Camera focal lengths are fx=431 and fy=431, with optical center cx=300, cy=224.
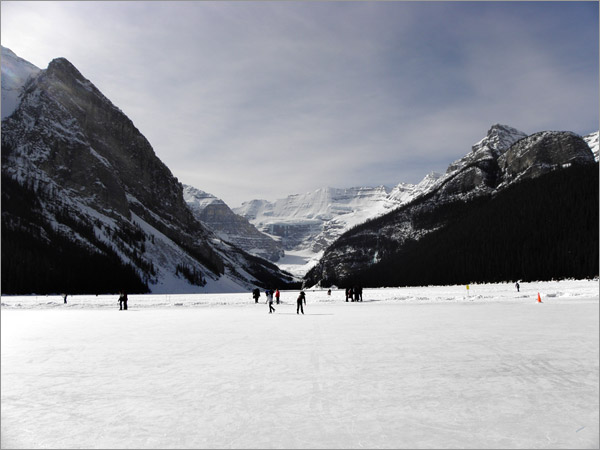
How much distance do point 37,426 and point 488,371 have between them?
9.94 meters

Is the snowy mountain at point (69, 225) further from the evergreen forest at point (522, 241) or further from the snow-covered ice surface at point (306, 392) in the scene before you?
the snow-covered ice surface at point (306, 392)

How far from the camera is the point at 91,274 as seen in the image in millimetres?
123000

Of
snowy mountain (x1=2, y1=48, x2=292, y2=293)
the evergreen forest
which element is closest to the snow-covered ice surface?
the evergreen forest

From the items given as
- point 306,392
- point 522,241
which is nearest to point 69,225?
point 522,241

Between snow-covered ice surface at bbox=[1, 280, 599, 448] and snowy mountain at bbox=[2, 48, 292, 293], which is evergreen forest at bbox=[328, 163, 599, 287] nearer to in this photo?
snowy mountain at bbox=[2, 48, 292, 293]

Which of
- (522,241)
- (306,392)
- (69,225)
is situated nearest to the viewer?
(306,392)

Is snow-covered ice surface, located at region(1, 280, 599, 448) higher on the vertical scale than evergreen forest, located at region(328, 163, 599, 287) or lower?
lower

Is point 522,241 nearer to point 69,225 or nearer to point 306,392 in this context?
point 306,392

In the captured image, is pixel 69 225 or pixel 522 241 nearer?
pixel 522 241

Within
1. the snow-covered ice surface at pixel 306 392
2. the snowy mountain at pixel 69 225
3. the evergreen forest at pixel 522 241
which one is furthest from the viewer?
the snowy mountain at pixel 69 225

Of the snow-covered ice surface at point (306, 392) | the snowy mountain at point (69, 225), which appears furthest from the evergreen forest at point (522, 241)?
the snow-covered ice surface at point (306, 392)

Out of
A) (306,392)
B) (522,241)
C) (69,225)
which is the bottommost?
(306,392)

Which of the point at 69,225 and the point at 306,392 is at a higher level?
the point at 69,225

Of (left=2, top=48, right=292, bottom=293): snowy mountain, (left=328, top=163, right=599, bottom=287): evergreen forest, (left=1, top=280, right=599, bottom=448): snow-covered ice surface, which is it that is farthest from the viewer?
(left=2, top=48, right=292, bottom=293): snowy mountain
